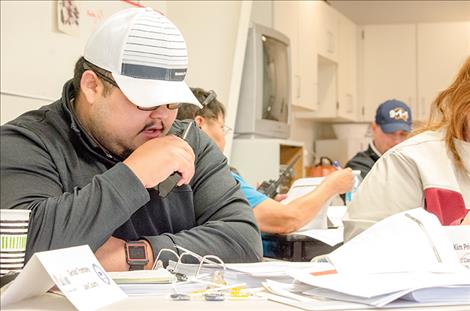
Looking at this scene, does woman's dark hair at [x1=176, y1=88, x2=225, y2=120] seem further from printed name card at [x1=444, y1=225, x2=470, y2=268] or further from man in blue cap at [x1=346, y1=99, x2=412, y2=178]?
man in blue cap at [x1=346, y1=99, x2=412, y2=178]

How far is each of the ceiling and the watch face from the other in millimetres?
4679

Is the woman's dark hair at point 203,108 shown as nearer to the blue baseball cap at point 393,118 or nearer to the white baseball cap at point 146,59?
the white baseball cap at point 146,59

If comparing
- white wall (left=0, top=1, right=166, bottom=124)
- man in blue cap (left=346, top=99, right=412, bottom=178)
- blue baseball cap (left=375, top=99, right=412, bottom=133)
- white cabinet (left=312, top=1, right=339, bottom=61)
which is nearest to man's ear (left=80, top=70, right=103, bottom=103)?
white wall (left=0, top=1, right=166, bottom=124)

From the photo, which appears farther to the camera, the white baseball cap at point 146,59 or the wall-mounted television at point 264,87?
the wall-mounted television at point 264,87

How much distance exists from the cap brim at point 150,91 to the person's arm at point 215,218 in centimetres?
28

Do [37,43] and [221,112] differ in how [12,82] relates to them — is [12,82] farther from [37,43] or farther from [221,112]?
[221,112]

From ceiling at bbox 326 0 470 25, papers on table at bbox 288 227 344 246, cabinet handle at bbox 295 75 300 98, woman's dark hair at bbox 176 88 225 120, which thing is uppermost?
ceiling at bbox 326 0 470 25

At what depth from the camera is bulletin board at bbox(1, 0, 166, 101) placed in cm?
255

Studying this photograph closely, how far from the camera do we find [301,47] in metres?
5.29

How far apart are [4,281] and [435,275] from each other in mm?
595

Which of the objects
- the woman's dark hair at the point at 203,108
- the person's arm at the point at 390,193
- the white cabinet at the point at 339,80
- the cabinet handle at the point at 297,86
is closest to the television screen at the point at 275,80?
the cabinet handle at the point at 297,86

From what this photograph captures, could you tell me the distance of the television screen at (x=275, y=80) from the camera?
13.5ft

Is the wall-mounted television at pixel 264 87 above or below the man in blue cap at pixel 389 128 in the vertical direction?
above

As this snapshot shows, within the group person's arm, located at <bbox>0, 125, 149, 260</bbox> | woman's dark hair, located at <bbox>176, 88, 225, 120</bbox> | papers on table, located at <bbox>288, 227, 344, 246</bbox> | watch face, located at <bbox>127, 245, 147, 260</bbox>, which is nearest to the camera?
person's arm, located at <bbox>0, 125, 149, 260</bbox>
